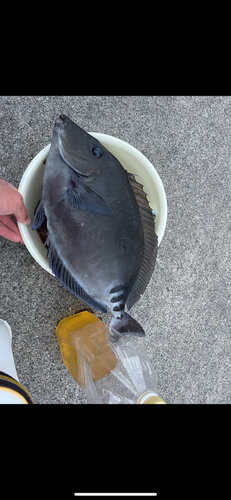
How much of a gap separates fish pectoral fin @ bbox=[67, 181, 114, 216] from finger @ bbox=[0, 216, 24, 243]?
0.27 metres

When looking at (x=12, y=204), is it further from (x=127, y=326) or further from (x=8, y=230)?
(x=127, y=326)

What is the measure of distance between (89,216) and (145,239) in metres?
0.14

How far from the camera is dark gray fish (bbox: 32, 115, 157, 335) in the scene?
65cm

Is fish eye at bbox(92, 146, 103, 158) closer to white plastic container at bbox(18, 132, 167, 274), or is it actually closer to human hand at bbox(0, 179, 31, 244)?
white plastic container at bbox(18, 132, 167, 274)

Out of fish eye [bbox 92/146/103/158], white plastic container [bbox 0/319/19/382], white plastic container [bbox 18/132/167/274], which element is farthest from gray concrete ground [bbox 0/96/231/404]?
fish eye [bbox 92/146/103/158]

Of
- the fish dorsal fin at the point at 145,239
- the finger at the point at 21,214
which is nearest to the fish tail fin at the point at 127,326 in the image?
the fish dorsal fin at the point at 145,239

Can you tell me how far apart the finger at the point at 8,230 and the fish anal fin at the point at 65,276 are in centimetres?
22

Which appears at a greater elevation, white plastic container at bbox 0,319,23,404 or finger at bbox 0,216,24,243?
finger at bbox 0,216,24,243

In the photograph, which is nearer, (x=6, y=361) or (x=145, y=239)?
(x=145, y=239)

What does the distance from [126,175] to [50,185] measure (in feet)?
0.53

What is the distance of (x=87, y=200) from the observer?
25.2 inches

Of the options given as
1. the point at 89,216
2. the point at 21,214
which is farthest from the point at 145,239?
the point at 21,214

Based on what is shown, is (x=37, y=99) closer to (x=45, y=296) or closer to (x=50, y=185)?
(x=50, y=185)

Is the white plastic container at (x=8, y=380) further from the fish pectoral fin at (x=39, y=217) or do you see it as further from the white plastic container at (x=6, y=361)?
the fish pectoral fin at (x=39, y=217)
